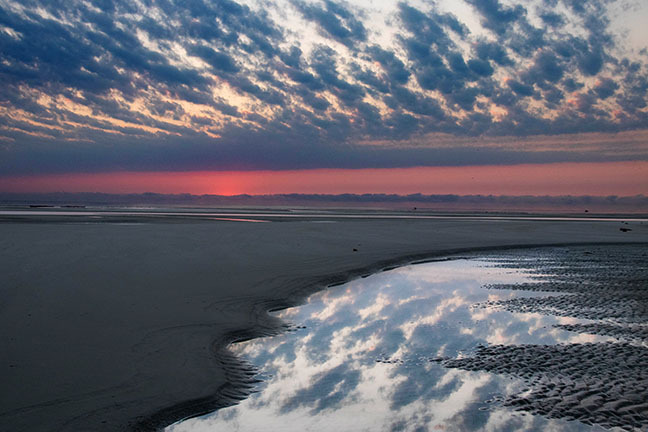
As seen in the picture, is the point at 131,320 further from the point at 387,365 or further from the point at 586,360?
the point at 586,360

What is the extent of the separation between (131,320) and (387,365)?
4944mm

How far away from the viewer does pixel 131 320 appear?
30.8 feet

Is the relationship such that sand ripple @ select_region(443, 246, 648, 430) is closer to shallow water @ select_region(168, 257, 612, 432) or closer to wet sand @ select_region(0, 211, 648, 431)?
shallow water @ select_region(168, 257, 612, 432)

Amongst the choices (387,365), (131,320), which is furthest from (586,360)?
(131,320)

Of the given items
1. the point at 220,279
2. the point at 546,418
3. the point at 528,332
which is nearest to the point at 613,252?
the point at 528,332

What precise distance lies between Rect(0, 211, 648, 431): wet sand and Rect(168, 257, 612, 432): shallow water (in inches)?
24.5

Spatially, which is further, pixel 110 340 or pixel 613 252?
pixel 613 252

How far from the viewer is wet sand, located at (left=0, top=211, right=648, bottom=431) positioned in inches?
230

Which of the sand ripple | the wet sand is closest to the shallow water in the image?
the sand ripple

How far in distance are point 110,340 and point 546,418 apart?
658cm

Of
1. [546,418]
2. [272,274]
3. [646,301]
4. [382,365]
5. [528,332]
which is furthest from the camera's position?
[272,274]

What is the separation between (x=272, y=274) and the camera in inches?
623

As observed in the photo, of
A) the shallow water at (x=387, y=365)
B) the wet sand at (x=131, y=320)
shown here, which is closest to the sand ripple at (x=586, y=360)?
the shallow water at (x=387, y=365)

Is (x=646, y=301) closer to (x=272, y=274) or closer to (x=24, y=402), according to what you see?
(x=272, y=274)
